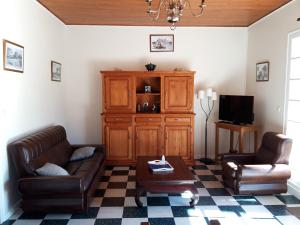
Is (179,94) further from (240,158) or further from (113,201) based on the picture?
(113,201)

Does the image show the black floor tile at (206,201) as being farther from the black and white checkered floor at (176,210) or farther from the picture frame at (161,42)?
the picture frame at (161,42)

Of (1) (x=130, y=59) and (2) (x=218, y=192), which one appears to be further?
(1) (x=130, y=59)

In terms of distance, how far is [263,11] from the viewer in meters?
4.14

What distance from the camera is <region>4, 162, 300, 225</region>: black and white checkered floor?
279 centimetres

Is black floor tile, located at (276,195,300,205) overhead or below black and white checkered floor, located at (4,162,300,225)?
overhead

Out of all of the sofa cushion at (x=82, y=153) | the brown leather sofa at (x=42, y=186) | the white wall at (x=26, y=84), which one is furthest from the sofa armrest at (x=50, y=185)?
the sofa cushion at (x=82, y=153)

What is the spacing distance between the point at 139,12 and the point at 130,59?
1166 millimetres

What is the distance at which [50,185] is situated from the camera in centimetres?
272

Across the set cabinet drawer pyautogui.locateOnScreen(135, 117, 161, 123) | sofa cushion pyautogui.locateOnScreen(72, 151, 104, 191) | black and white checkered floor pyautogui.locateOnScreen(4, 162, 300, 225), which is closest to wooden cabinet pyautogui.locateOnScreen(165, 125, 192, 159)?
cabinet drawer pyautogui.locateOnScreen(135, 117, 161, 123)

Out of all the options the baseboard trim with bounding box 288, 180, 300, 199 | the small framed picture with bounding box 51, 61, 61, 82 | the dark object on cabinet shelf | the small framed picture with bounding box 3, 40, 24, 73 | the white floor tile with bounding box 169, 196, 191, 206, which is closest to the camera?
the small framed picture with bounding box 3, 40, 24, 73

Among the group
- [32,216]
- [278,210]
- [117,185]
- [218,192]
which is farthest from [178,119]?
[32,216]

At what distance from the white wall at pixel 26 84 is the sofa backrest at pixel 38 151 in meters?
0.17

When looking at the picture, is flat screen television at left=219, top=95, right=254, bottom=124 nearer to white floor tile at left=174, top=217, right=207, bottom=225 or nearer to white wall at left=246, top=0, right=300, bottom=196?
white wall at left=246, top=0, right=300, bottom=196

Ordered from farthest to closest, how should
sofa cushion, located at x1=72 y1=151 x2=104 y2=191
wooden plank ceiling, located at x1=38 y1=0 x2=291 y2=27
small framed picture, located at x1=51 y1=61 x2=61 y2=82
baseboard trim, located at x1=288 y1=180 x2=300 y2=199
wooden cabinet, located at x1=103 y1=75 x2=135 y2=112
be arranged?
wooden cabinet, located at x1=103 y1=75 x2=135 y2=112 → small framed picture, located at x1=51 y1=61 x2=61 y2=82 → wooden plank ceiling, located at x1=38 y1=0 x2=291 y2=27 → baseboard trim, located at x1=288 y1=180 x2=300 y2=199 → sofa cushion, located at x1=72 y1=151 x2=104 y2=191
